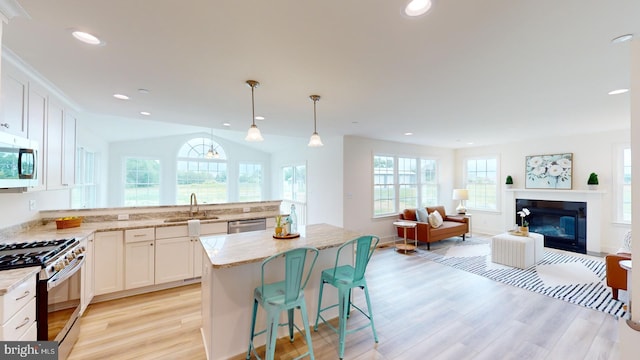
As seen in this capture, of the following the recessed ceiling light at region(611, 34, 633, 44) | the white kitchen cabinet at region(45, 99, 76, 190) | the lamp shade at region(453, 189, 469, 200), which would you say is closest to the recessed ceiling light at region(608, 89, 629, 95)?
the recessed ceiling light at region(611, 34, 633, 44)

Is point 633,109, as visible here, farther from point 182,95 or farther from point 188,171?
point 188,171

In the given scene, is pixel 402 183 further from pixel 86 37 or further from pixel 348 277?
pixel 86 37

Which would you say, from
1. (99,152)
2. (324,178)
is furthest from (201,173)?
(324,178)

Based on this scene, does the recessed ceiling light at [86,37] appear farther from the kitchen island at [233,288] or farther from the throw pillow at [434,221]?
the throw pillow at [434,221]

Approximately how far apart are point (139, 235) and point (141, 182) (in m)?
5.31

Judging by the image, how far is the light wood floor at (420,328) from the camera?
7.25 ft

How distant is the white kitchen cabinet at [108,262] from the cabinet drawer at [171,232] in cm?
39

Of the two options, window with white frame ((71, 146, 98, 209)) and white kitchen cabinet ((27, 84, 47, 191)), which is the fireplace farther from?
window with white frame ((71, 146, 98, 209))

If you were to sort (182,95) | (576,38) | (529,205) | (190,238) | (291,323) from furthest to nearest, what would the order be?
(529,205)
(190,238)
(182,95)
(291,323)
(576,38)

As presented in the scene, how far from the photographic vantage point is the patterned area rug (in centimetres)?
316

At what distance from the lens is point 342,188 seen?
5.38 meters

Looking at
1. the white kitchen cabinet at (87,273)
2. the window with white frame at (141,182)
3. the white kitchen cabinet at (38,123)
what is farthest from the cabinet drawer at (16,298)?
the window with white frame at (141,182)

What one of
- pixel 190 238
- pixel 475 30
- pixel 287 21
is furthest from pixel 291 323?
pixel 475 30

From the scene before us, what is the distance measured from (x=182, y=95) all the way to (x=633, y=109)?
3.48 m
